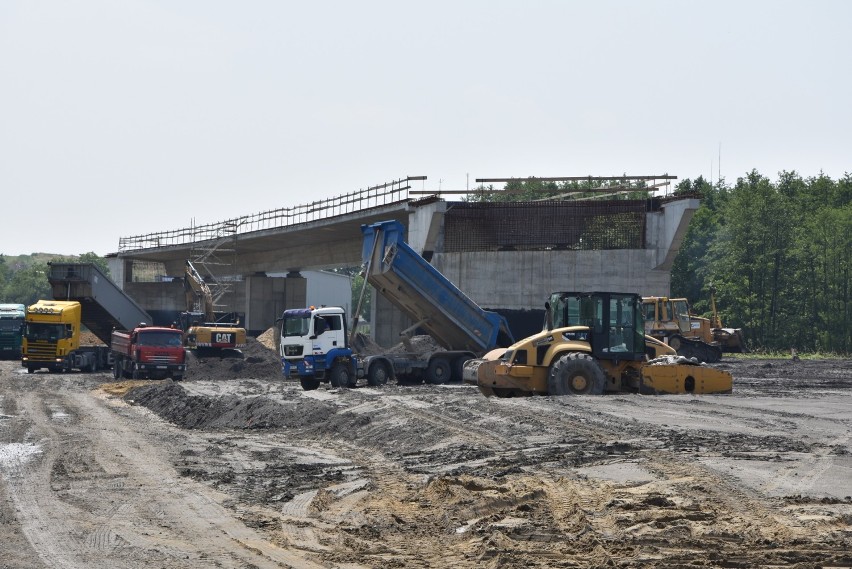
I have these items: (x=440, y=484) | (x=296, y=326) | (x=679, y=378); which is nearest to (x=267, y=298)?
(x=296, y=326)

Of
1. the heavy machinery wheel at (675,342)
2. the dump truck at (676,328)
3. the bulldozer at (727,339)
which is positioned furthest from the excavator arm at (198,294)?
the bulldozer at (727,339)

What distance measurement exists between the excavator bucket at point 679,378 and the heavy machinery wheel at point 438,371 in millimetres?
9427

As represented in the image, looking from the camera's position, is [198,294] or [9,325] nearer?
[198,294]

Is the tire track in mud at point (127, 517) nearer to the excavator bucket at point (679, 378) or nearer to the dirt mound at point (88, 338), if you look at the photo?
the excavator bucket at point (679, 378)

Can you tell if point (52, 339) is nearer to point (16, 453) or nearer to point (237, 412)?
point (237, 412)

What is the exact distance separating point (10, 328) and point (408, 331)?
35.8 meters

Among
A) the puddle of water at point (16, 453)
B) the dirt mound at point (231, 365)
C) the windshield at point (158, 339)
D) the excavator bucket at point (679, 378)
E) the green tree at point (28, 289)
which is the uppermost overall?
the green tree at point (28, 289)

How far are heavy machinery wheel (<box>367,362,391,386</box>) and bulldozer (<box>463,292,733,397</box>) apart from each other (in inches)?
287

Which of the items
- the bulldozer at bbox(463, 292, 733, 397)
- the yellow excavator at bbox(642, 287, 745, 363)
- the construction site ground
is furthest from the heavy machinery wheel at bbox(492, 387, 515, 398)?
the yellow excavator at bbox(642, 287, 745, 363)

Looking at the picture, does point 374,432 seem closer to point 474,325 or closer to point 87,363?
point 474,325

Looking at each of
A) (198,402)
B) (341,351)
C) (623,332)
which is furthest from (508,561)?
(341,351)

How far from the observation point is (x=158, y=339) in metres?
41.8

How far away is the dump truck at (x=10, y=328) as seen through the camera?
197 ft

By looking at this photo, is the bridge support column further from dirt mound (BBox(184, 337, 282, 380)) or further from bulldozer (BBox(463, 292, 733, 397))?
bulldozer (BBox(463, 292, 733, 397))
